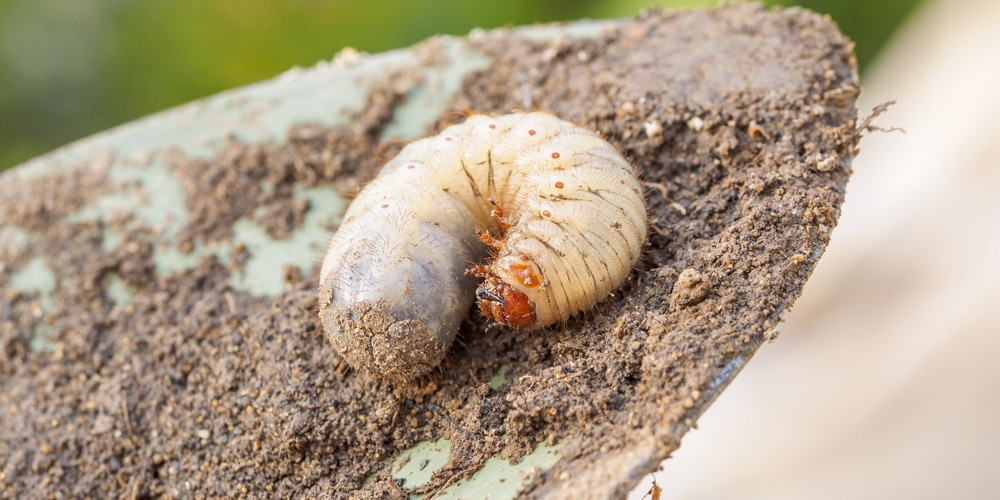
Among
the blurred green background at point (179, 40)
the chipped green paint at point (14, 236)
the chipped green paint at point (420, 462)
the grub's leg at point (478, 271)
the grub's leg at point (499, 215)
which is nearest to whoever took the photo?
the chipped green paint at point (420, 462)

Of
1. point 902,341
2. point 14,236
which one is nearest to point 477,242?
point 14,236

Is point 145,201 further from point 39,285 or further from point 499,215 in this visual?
point 499,215

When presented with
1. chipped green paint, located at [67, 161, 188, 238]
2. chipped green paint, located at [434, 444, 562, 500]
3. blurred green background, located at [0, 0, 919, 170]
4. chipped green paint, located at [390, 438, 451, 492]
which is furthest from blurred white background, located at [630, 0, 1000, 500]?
chipped green paint, located at [67, 161, 188, 238]

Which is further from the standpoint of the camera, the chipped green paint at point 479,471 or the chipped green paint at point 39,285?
the chipped green paint at point 39,285

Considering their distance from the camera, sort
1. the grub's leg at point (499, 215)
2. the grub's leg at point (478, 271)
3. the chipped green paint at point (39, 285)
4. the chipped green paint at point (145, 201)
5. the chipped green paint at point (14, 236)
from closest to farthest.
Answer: the grub's leg at point (478, 271)
the grub's leg at point (499, 215)
the chipped green paint at point (39, 285)
the chipped green paint at point (145, 201)
the chipped green paint at point (14, 236)

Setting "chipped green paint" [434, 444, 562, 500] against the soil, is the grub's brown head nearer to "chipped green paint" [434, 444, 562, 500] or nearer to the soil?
the soil

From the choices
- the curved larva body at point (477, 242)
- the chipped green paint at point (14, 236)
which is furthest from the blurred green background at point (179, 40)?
the curved larva body at point (477, 242)

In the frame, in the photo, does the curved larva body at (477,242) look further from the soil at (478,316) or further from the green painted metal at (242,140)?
the green painted metal at (242,140)
